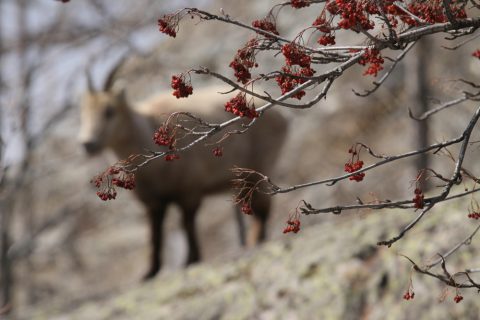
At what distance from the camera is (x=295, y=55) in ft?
7.48

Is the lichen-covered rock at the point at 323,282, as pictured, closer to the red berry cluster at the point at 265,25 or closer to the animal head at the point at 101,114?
the animal head at the point at 101,114

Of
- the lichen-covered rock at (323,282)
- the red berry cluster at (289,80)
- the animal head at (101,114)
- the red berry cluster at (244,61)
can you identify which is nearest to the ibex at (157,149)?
the animal head at (101,114)

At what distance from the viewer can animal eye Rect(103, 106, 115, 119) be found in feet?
25.7

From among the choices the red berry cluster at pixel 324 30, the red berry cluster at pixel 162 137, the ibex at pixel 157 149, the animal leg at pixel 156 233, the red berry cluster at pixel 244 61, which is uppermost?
the ibex at pixel 157 149

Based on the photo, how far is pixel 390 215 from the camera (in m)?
6.72

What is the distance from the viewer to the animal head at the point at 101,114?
7590mm

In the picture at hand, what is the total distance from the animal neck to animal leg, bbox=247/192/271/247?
1.41m

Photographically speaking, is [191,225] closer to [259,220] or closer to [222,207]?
[259,220]

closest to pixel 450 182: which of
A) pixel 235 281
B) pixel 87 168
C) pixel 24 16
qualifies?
pixel 235 281

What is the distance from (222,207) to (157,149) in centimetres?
985

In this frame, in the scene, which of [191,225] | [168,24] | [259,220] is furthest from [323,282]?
[168,24]

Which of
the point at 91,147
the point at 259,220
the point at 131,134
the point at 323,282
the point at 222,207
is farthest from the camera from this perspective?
the point at 222,207

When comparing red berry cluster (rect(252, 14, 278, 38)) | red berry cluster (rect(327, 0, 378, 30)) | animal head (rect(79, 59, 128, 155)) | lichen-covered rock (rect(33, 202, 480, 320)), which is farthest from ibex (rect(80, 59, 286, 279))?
red berry cluster (rect(327, 0, 378, 30))

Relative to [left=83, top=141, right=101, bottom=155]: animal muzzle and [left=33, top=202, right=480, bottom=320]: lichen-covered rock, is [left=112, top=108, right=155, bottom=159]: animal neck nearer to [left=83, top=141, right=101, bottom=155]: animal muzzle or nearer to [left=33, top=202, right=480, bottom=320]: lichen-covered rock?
[left=83, top=141, right=101, bottom=155]: animal muzzle
